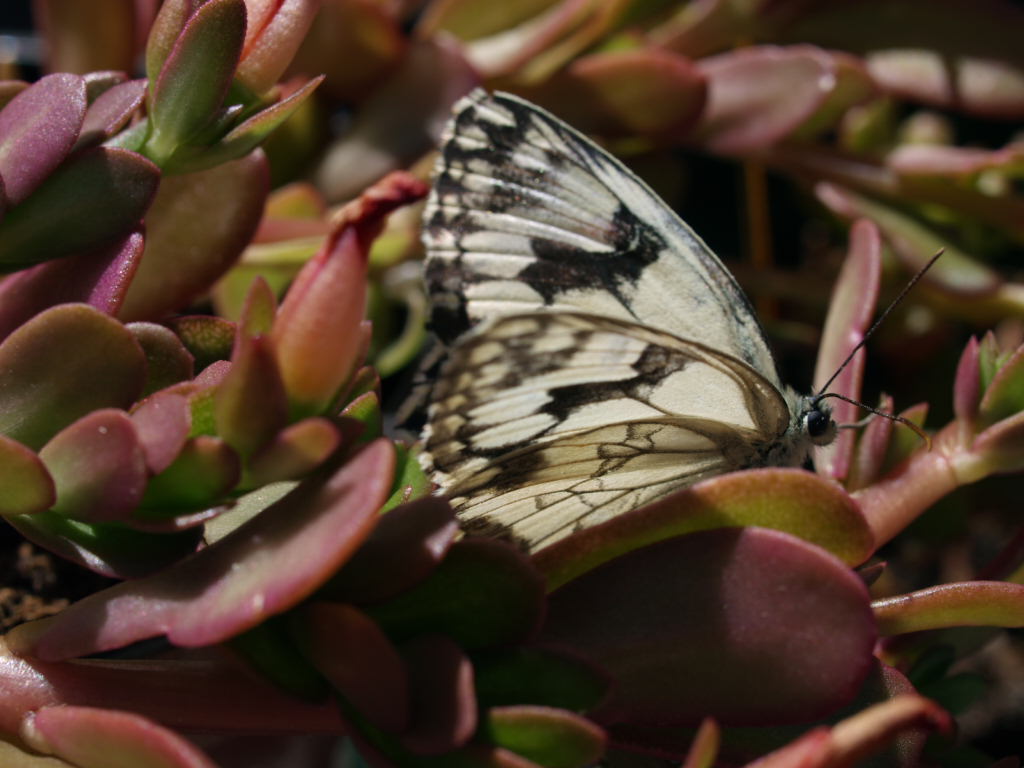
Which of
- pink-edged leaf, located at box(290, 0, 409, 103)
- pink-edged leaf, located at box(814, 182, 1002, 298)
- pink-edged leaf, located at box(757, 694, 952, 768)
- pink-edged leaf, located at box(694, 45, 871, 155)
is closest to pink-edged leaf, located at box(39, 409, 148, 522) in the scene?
pink-edged leaf, located at box(757, 694, 952, 768)

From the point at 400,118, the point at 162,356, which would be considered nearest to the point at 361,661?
the point at 162,356

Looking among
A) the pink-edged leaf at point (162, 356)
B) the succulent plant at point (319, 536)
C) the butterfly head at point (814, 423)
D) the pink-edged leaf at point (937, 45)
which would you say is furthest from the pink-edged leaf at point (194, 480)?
the pink-edged leaf at point (937, 45)

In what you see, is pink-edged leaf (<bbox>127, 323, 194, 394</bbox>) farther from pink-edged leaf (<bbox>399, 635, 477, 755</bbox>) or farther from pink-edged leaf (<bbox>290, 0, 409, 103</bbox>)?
pink-edged leaf (<bbox>290, 0, 409, 103</bbox>)

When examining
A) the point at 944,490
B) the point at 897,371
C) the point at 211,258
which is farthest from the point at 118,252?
the point at 897,371

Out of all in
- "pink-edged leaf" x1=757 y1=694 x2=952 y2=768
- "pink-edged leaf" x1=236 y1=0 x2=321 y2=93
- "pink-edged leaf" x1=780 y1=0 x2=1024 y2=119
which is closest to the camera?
"pink-edged leaf" x1=757 y1=694 x2=952 y2=768

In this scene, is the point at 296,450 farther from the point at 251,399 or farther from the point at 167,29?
the point at 167,29

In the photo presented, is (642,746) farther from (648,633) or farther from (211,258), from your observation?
(211,258)
